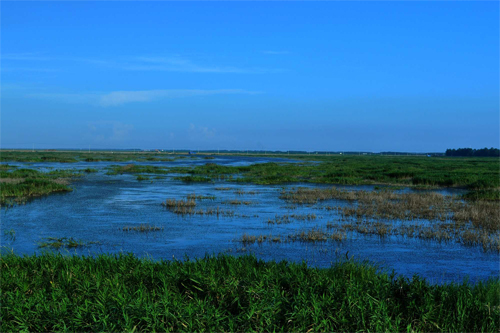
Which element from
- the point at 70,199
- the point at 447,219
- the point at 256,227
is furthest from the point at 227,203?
the point at 447,219

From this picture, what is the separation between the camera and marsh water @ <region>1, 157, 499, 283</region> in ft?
47.0

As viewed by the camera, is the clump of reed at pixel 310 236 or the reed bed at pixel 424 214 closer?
the clump of reed at pixel 310 236

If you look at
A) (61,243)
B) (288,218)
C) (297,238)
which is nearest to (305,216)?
(288,218)

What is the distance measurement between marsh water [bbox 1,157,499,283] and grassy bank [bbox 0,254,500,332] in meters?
2.34

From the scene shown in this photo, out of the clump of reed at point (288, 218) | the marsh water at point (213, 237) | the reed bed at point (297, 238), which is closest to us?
the marsh water at point (213, 237)

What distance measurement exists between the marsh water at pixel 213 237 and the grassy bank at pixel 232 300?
2.34 meters

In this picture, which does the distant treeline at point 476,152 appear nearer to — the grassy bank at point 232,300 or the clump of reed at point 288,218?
the clump of reed at point 288,218

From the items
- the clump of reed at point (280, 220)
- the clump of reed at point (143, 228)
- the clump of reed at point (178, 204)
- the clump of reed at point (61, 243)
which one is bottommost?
the clump of reed at point (61, 243)

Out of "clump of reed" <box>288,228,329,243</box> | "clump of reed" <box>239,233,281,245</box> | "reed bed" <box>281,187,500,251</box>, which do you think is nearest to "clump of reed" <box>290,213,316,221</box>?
"reed bed" <box>281,187,500,251</box>

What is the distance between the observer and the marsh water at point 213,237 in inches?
564

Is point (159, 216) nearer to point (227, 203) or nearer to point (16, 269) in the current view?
point (227, 203)

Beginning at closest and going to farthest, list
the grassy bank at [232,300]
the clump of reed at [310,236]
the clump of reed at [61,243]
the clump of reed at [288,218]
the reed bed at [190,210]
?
the grassy bank at [232,300]
the clump of reed at [61,243]
the clump of reed at [310,236]
the clump of reed at [288,218]
the reed bed at [190,210]

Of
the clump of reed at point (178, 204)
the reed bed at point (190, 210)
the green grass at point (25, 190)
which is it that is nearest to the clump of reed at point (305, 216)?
the reed bed at point (190, 210)

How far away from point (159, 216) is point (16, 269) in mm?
13010
